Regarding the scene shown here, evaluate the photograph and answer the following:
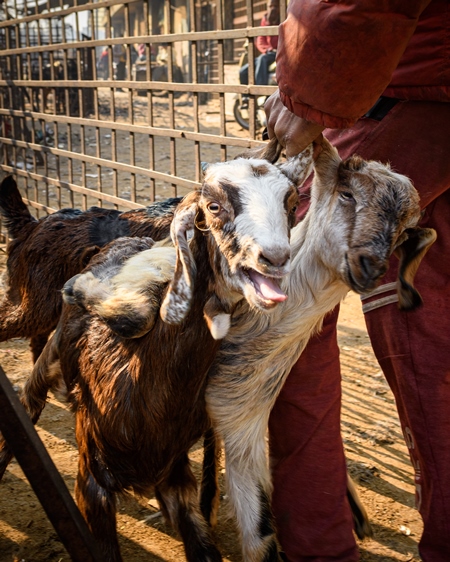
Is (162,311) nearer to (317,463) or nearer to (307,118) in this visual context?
(307,118)

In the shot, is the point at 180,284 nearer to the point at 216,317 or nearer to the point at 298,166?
the point at 216,317

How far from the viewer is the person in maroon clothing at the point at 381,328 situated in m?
2.44

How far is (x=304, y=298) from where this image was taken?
2.83 meters

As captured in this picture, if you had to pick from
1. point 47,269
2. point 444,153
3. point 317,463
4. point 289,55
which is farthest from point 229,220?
point 47,269

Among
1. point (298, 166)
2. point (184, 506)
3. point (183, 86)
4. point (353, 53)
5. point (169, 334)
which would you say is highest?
point (353, 53)

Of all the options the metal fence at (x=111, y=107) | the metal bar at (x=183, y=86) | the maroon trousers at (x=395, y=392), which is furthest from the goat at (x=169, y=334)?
the metal fence at (x=111, y=107)

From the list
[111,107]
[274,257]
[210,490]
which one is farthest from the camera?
[111,107]

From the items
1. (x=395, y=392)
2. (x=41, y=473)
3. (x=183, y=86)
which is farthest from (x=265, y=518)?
(x=183, y=86)

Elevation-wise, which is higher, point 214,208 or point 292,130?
point 292,130

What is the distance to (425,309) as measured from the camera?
9.43 feet

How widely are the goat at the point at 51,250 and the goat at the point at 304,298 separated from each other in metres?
1.08

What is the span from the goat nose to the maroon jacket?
511 mm

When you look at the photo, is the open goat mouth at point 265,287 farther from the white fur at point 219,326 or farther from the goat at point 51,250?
the goat at point 51,250

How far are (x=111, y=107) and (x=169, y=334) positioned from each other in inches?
183
